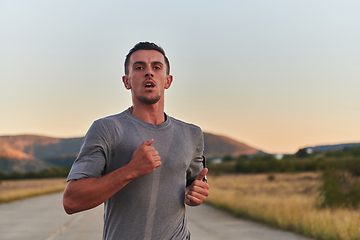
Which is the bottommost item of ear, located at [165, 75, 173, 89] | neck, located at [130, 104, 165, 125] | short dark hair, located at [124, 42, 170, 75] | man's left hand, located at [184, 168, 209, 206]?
man's left hand, located at [184, 168, 209, 206]

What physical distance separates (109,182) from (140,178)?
316mm

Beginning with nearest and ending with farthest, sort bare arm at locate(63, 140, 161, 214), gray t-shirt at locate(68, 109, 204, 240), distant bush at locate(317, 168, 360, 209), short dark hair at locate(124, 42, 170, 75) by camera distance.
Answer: bare arm at locate(63, 140, 161, 214) → gray t-shirt at locate(68, 109, 204, 240) → short dark hair at locate(124, 42, 170, 75) → distant bush at locate(317, 168, 360, 209)

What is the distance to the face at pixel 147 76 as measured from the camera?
9.83 feet

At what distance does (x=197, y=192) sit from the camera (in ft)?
9.70

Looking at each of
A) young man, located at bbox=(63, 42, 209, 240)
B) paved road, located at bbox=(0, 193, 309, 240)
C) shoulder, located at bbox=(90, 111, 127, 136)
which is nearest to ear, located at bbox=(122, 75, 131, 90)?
young man, located at bbox=(63, 42, 209, 240)

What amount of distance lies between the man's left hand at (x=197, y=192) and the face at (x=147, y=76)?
1.99ft

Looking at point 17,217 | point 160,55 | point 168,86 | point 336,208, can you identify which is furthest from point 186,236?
point 17,217

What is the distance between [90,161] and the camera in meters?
2.62

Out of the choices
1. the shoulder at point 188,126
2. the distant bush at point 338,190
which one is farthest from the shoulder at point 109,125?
the distant bush at point 338,190

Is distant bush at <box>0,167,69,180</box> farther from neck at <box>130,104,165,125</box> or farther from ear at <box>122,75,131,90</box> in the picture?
neck at <box>130,104,165,125</box>

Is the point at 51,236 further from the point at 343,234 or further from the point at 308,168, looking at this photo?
the point at 308,168

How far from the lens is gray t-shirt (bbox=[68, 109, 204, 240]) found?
2705 millimetres

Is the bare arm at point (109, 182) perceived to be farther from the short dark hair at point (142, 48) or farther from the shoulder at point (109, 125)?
the short dark hair at point (142, 48)

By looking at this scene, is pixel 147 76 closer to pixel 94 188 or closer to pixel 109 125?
pixel 109 125
